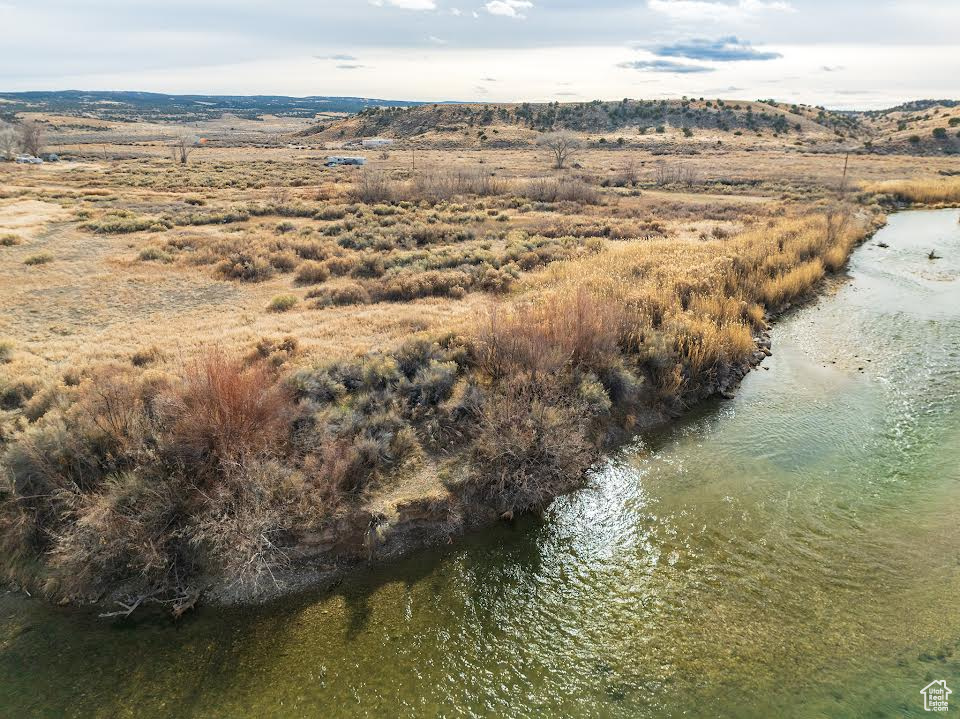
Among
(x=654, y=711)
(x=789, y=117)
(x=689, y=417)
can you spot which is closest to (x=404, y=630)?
(x=654, y=711)

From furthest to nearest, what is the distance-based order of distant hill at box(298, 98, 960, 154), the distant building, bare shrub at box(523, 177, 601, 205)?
distant hill at box(298, 98, 960, 154) → the distant building → bare shrub at box(523, 177, 601, 205)

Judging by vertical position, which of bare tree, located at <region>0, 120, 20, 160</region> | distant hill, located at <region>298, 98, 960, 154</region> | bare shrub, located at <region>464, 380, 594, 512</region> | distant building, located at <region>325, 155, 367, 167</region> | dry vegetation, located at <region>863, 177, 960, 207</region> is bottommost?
bare shrub, located at <region>464, 380, 594, 512</region>

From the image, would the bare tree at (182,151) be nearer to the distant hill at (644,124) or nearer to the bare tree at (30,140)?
the bare tree at (30,140)

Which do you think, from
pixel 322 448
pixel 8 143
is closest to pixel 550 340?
pixel 322 448

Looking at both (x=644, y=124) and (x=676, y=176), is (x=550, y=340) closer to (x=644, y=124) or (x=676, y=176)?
(x=676, y=176)

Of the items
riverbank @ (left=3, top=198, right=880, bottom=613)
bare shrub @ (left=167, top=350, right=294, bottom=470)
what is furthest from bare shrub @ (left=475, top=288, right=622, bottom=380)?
bare shrub @ (left=167, top=350, right=294, bottom=470)

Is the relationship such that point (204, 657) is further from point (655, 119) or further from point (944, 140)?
point (655, 119)
